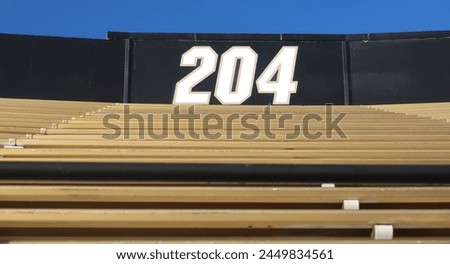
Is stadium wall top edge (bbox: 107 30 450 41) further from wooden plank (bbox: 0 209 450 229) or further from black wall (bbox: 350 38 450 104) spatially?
wooden plank (bbox: 0 209 450 229)

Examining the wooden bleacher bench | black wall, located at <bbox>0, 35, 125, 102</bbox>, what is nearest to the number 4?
black wall, located at <bbox>0, 35, 125, 102</bbox>

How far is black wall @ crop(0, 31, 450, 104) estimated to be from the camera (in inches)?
164

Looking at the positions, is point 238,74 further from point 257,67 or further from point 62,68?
point 62,68

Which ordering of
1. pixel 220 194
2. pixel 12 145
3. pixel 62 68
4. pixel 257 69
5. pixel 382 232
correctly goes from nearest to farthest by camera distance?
pixel 382 232 < pixel 220 194 < pixel 12 145 < pixel 62 68 < pixel 257 69

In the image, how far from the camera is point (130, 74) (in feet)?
13.8

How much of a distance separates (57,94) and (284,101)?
1.56m

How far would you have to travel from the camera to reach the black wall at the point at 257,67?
13.6ft

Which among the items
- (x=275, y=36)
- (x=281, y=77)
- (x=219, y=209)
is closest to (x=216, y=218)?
(x=219, y=209)

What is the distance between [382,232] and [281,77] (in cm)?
293

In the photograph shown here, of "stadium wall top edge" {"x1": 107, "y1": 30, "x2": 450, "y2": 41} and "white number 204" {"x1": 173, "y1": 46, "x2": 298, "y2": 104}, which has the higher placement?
"stadium wall top edge" {"x1": 107, "y1": 30, "x2": 450, "y2": 41}

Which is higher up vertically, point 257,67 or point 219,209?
point 257,67

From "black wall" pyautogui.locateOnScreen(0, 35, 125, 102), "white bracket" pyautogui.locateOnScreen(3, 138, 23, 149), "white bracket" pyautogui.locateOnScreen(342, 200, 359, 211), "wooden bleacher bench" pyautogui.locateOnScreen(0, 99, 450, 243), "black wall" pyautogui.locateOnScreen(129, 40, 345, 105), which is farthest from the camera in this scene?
"black wall" pyautogui.locateOnScreen(129, 40, 345, 105)

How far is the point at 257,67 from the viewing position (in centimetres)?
427

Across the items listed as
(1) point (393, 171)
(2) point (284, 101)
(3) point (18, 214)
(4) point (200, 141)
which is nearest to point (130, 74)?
(2) point (284, 101)
